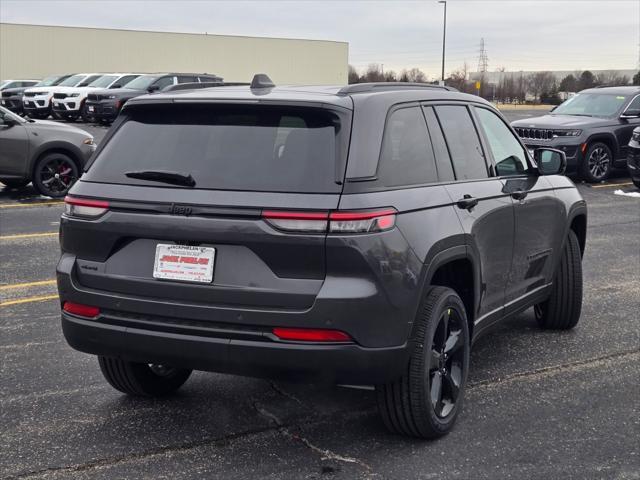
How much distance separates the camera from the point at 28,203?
13922 mm

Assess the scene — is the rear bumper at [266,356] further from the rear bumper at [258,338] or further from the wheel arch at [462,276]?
the wheel arch at [462,276]

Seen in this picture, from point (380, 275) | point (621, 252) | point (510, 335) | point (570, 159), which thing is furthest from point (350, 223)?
point (570, 159)

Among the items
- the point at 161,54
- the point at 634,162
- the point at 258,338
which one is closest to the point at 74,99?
the point at 634,162

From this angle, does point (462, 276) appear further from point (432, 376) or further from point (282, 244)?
point (282, 244)

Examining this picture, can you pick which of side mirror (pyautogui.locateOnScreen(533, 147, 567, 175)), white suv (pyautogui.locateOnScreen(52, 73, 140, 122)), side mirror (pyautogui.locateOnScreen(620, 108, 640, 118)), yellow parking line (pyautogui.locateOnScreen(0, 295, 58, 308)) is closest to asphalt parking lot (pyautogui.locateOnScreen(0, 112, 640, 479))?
yellow parking line (pyautogui.locateOnScreen(0, 295, 58, 308))

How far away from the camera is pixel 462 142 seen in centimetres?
496

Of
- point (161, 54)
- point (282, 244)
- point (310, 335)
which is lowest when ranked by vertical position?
point (310, 335)

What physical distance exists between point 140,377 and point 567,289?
126 inches

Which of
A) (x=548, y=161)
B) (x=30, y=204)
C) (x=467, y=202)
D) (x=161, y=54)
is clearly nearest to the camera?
(x=467, y=202)

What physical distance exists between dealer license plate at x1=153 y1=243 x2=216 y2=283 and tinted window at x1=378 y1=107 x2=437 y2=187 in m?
0.87

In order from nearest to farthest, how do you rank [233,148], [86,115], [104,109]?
[233,148]
[104,109]
[86,115]

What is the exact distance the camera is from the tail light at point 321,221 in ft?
12.3

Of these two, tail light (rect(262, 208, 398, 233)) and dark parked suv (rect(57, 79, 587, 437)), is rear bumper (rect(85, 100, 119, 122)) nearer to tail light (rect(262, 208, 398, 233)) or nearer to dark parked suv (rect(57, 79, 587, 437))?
dark parked suv (rect(57, 79, 587, 437))

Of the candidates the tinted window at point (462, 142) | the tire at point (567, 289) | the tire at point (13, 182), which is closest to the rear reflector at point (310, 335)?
the tinted window at point (462, 142)
